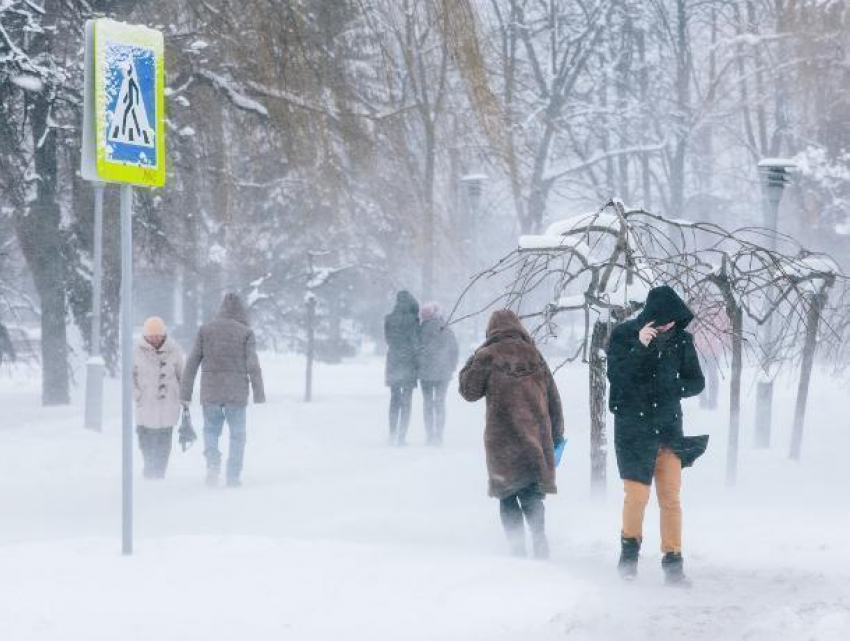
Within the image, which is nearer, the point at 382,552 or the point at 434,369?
the point at 382,552

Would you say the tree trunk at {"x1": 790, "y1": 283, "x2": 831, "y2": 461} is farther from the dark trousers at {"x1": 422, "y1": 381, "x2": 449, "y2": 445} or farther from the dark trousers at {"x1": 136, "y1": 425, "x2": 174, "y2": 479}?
the dark trousers at {"x1": 136, "y1": 425, "x2": 174, "y2": 479}

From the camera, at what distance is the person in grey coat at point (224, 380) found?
11.9m

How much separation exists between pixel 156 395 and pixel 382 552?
563 cm

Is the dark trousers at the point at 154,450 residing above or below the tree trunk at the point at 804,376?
below

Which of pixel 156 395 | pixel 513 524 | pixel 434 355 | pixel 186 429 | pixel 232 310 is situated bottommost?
pixel 513 524

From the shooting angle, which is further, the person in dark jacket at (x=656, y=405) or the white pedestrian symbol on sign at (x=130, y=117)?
the person in dark jacket at (x=656, y=405)

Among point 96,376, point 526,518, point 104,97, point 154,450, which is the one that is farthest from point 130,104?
point 96,376

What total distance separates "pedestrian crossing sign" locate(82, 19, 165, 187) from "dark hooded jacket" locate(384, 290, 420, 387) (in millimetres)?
9090

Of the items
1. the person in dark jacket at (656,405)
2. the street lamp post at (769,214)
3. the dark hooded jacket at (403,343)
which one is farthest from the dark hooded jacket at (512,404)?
the dark hooded jacket at (403,343)

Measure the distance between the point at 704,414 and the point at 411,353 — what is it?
5.77 m

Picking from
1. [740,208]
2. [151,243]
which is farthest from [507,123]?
[740,208]

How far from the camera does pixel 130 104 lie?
22.5ft

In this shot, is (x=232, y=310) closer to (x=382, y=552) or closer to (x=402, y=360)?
(x=402, y=360)

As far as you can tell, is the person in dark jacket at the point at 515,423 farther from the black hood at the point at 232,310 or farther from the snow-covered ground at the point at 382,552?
the black hood at the point at 232,310
